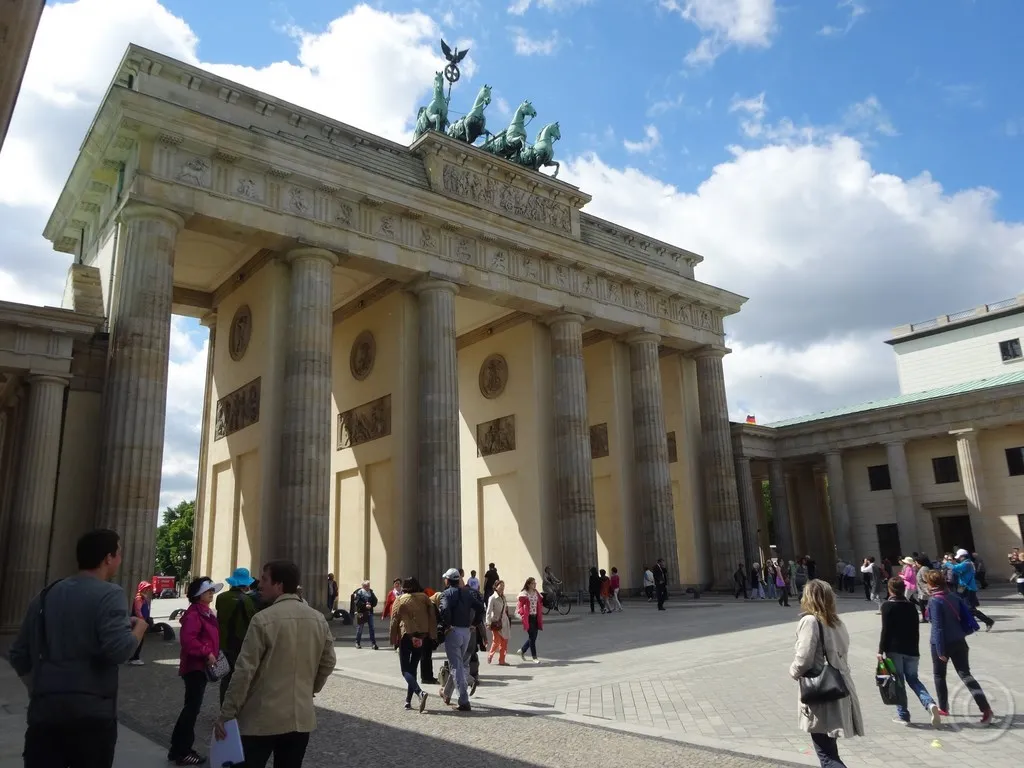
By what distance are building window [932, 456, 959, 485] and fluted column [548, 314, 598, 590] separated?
19.6 metres

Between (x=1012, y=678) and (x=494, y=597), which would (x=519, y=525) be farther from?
(x=1012, y=678)

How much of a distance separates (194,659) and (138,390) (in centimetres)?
1417

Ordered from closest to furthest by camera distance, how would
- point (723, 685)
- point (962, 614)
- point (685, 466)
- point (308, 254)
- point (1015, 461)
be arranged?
point (962, 614) → point (723, 685) → point (308, 254) → point (1015, 461) → point (685, 466)

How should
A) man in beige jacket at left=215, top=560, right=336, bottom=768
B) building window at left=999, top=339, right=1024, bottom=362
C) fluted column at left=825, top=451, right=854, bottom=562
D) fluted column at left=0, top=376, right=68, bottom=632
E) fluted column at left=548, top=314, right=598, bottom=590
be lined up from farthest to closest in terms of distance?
building window at left=999, top=339, right=1024, bottom=362
fluted column at left=825, top=451, right=854, bottom=562
fluted column at left=548, top=314, right=598, bottom=590
fluted column at left=0, top=376, right=68, bottom=632
man in beige jacket at left=215, top=560, right=336, bottom=768

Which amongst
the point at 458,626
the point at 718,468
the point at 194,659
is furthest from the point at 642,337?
the point at 194,659

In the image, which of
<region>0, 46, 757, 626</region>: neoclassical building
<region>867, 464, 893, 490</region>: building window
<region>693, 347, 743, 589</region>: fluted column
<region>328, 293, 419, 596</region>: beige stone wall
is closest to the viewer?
<region>0, 46, 757, 626</region>: neoclassical building

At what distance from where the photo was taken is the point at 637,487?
3234cm

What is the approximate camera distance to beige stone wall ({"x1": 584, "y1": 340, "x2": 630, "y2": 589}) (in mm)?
31875

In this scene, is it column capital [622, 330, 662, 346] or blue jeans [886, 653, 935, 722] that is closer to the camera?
blue jeans [886, 653, 935, 722]

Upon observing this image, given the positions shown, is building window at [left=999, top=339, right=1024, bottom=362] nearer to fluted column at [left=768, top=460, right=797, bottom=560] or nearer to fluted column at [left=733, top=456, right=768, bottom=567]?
fluted column at [left=768, top=460, right=797, bottom=560]

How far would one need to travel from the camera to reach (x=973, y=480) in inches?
1353

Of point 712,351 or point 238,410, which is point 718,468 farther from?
point 238,410

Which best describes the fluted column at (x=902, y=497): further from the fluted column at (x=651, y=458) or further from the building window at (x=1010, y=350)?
the building window at (x=1010, y=350)

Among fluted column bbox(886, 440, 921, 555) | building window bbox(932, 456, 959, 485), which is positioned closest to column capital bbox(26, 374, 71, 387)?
fluted column bbox(886, 440, 921, 555)
